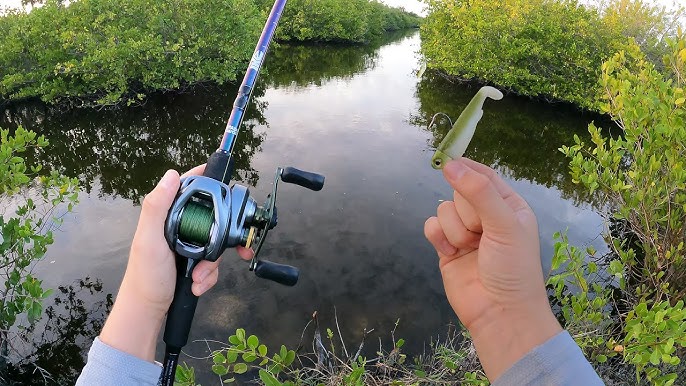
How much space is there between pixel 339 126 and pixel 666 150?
10414mm

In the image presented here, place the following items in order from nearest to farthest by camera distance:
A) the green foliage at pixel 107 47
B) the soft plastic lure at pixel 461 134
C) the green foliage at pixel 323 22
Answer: the soft plastic lure at pixel 461 134 → the green foliage at pixel 107 47 → the green foliage at pixel 323 22

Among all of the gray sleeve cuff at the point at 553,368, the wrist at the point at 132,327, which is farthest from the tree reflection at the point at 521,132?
the wrist at the point at 132,327

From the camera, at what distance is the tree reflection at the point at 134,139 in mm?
9939

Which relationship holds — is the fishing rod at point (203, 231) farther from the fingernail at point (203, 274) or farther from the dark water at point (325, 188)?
the dark water at point (325, 188)

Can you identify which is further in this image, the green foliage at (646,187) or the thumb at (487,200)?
the green foliage at (646,187)

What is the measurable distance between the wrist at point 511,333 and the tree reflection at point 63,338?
5.18 meters

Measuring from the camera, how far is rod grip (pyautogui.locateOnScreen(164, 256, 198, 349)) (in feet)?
6.07

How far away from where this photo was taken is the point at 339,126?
44.5 ft

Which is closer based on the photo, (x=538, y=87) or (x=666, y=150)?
(x=666, y=150)

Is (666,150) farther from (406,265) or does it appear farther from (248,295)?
(248,295)

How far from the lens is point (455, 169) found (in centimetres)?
159

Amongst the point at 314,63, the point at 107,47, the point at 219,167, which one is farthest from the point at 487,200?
the point at 314,63

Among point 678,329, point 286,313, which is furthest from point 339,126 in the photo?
point 678,329

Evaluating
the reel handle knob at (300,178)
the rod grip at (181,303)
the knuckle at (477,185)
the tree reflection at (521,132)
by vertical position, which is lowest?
the tree reflection at (521,132)
